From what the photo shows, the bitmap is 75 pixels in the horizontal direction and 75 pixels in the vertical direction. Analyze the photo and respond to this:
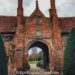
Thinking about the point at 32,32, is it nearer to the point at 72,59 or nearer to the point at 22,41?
the point at 22,41

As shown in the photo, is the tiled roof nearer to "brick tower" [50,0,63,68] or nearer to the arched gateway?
"brick tower" [50,0,63,68]

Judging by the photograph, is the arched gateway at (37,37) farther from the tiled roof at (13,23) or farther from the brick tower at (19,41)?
the tiled roof at (13,23)

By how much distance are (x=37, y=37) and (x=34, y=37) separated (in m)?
0.46

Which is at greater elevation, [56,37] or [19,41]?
[56,37]

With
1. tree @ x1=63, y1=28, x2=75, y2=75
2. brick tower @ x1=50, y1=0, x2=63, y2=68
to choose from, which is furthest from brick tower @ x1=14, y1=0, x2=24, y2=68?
tree @ x1=63, y1=28, x2=75, y2=75

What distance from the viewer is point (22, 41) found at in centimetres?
3691

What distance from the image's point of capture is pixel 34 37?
37125 mm

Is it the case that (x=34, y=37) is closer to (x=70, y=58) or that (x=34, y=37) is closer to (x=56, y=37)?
(x=56, y=37)

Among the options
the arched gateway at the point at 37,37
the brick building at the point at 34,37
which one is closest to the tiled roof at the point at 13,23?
the brick building at the point at 34,37

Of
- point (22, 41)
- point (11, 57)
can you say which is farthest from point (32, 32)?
point (11, 57)

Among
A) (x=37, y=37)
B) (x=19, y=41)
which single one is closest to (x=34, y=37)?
(x=37, y=37)

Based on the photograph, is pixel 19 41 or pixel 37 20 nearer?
pixel 19 41

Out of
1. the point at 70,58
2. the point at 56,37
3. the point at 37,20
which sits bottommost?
the point at 70,58

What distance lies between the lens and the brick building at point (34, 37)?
120ft
